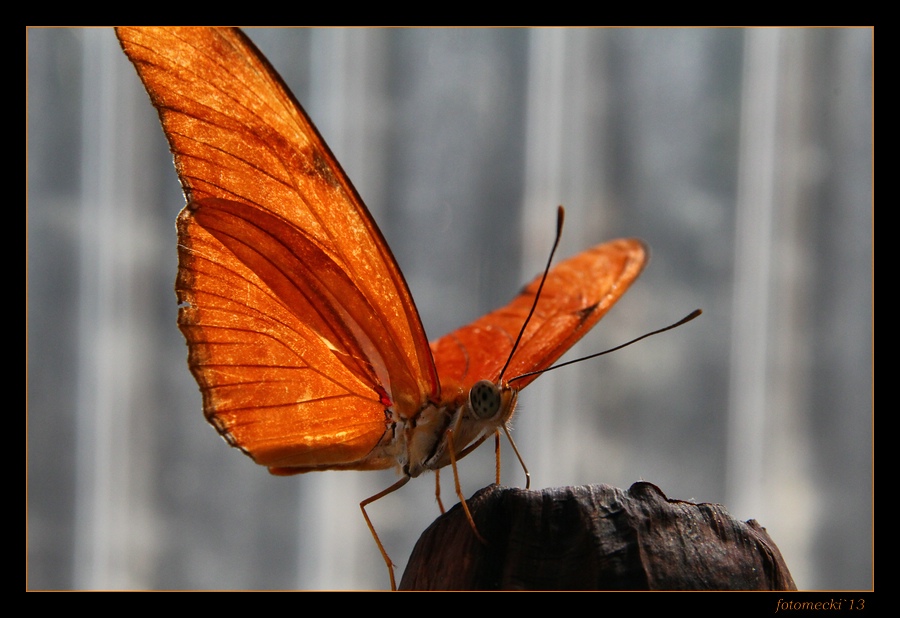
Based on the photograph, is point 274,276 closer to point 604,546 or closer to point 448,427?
point 448,427

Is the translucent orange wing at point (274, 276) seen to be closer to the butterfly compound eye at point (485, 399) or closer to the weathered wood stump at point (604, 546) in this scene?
the butterfly compound eye at point (485, 399)

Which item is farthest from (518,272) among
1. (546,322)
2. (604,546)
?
(604,546)

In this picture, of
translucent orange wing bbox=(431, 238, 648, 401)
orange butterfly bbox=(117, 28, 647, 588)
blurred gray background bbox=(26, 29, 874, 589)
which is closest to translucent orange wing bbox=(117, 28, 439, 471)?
orange butterfly bbox=(117, 28, 647, 588)

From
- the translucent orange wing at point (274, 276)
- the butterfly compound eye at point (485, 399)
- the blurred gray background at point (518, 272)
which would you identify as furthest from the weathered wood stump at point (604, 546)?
the blurred gray background at point (518, 272)

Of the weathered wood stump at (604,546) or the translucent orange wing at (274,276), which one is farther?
the translucent orange wing at (274,276)

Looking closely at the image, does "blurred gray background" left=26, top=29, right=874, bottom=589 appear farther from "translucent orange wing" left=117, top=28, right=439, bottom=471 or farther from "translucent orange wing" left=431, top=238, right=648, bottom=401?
"translucent orange wing" left=117, top=28, right=439, bottom=471

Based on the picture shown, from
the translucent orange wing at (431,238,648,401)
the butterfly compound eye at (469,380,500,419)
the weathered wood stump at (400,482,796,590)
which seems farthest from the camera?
the translucent orange wing at (431,238,648,401)
